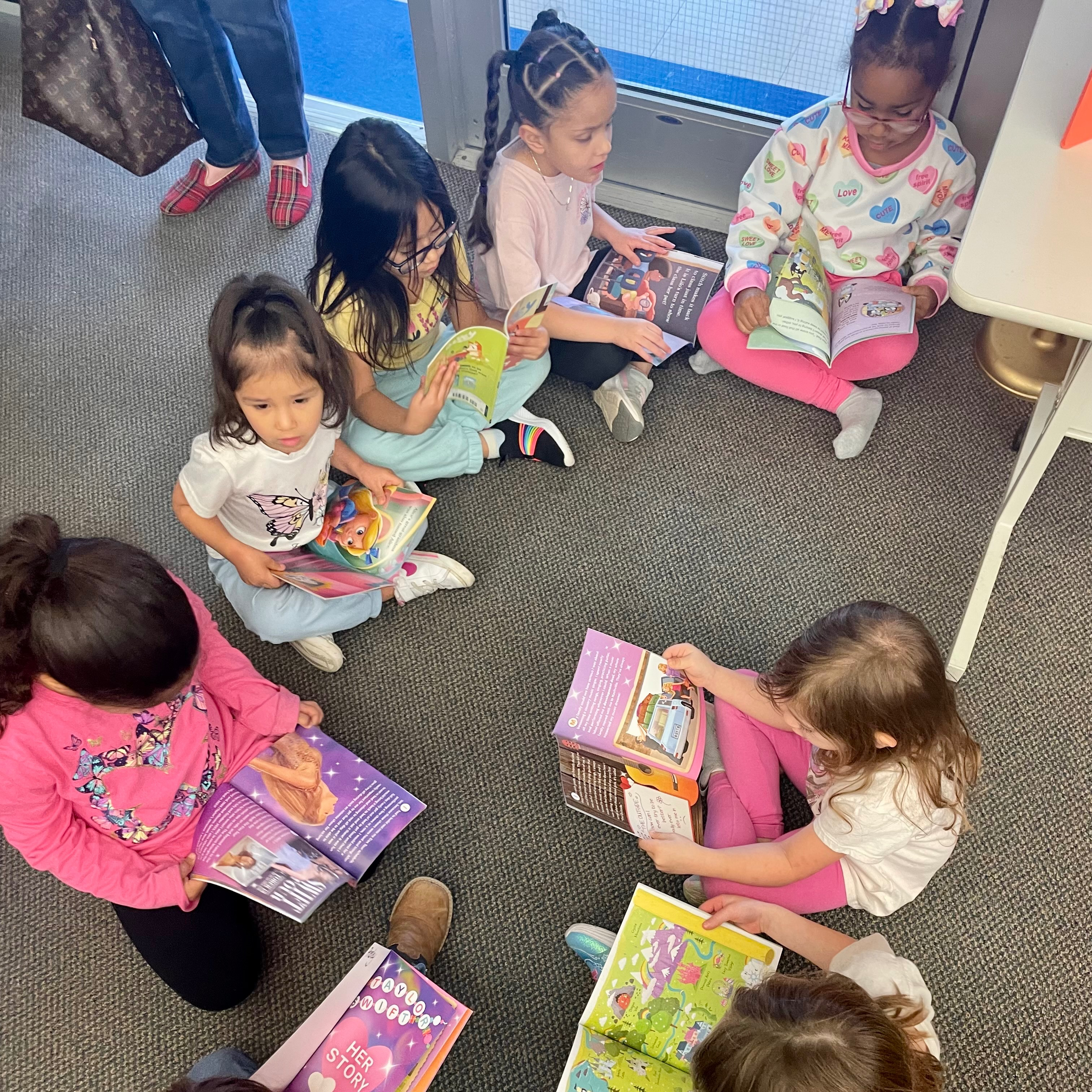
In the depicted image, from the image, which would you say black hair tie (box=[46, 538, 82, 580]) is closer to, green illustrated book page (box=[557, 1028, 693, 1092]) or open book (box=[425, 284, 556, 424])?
open book (box=[425, 284, 556, 424])

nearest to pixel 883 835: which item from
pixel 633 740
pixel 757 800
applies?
pixel 757 800

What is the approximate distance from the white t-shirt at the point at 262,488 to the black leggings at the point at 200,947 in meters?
0.49

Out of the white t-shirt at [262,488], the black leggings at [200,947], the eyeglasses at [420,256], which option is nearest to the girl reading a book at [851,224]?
the eyeglasses at [420,256]

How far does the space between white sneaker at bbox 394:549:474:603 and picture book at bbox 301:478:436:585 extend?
39 mm

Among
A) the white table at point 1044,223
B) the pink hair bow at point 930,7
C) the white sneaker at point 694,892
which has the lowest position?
the white sneaker at point 694,892

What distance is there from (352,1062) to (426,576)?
2.24 feet

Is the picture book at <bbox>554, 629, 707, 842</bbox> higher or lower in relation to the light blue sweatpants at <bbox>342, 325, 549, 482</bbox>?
lower

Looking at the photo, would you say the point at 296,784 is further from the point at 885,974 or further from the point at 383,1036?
the point at 885,974

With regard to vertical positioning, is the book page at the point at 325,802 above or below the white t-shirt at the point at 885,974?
below

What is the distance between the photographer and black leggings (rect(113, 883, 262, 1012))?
1112 mm

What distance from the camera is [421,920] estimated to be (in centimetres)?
118

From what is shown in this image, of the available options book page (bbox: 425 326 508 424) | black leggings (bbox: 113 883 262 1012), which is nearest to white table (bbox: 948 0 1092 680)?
book page (bbox: 425 326 508 424)

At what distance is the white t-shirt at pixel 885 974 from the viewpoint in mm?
968

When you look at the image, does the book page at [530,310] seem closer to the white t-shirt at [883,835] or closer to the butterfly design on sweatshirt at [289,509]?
the butterfly design on sweatshirt at [289,509]
